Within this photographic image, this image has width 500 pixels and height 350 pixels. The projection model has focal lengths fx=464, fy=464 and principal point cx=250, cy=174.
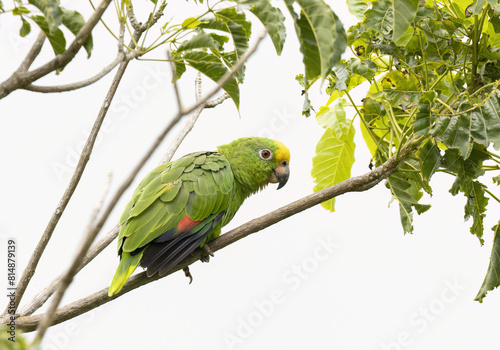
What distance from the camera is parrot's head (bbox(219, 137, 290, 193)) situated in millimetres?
2832

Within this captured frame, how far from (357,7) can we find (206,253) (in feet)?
4.70

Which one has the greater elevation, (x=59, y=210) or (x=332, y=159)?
(x=332, y=159)

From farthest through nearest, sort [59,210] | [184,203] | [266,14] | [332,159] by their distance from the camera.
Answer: [332,159]
[184,203]
[59,210]
[266,14]

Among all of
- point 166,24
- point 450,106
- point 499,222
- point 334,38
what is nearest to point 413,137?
point 450,106

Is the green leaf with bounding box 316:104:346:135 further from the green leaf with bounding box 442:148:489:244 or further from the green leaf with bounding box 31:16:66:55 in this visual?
the green leaf with bounding box 31:16:66:55

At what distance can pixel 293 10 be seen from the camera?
1.24 metres

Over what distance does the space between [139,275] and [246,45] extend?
1.18 m

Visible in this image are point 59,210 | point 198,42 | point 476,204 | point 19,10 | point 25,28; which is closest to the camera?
point 19,10

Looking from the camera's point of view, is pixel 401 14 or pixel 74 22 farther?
pixel 401 14

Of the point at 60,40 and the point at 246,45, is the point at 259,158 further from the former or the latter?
the point at 60,40

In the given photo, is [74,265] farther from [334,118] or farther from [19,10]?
[334,118]

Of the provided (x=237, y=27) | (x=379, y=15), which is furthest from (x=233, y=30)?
(x=379, y=15)

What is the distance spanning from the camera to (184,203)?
94.0 inches

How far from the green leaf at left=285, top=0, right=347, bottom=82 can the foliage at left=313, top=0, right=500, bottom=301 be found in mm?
674
